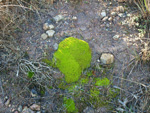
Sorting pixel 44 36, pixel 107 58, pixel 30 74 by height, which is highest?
pixel 44 36

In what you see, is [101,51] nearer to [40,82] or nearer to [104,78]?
[104,78]

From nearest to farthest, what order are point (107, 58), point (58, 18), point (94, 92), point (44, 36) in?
point (94, 92), point (107, 58), point (44, 36), point (58, 18)

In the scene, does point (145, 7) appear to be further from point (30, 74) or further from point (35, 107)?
point (35, 107)

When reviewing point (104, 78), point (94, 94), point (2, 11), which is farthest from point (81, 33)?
point (2, 11)

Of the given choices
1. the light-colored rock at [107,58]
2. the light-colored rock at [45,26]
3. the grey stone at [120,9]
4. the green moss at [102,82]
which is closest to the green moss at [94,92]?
the green moss at [102,82]

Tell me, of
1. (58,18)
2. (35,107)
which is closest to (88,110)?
(35,107)

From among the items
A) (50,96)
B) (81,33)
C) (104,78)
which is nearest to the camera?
(50,96)

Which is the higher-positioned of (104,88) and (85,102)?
(104,88)
